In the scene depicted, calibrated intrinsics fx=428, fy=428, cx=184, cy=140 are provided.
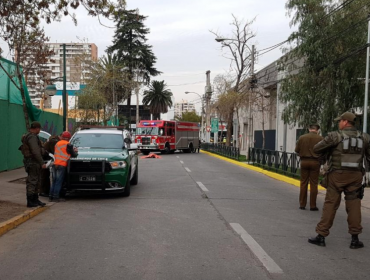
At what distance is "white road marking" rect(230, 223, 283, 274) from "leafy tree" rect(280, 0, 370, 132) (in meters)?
11.2

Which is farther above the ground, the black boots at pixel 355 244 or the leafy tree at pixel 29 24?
the leafy tree at pixel 29 24

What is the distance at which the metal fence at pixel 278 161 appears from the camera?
56.7 feet

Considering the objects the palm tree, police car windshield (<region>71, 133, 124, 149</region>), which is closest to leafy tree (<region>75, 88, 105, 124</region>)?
police car windshield (<region>71, 133, 124, 149</region>)

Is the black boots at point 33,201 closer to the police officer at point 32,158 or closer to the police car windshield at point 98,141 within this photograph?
the police officer at point 32,158

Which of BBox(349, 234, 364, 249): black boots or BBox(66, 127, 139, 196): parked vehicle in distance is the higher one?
BBox(66, 127, 139, 196): parked vehicle in distance

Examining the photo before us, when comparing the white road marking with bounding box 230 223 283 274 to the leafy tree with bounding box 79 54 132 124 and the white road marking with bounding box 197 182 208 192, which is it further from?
the leafy tree with bounding box 79 54 132 124

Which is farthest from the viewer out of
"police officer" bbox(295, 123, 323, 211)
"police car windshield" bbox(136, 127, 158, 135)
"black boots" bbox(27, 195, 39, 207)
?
"police car windshield" bbox(136, 127, 158, 135)

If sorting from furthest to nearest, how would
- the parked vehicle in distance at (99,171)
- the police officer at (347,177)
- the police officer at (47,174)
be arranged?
the police officer at (47,174) → the parked vehicle in distance at (99,171) → the police officer at (347,177)

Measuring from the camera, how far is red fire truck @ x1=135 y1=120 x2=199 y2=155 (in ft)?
119

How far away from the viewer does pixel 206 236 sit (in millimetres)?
6961

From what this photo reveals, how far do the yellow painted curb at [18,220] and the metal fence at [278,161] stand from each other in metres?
10.8

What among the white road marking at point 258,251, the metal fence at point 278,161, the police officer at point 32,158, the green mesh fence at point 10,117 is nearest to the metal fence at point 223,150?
the metal fence at point 278,161

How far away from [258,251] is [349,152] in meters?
2.03

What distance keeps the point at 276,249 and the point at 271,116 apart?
1388 inches
